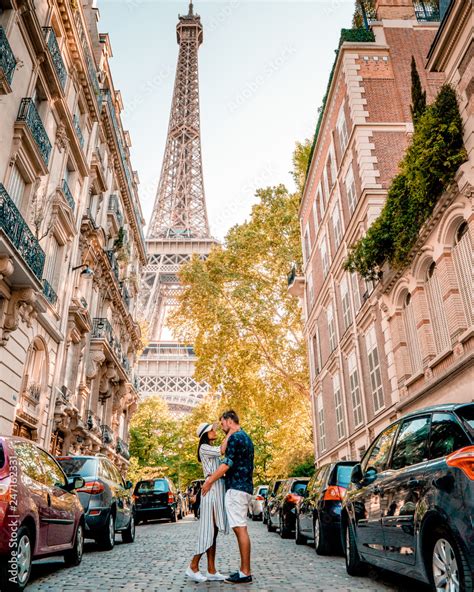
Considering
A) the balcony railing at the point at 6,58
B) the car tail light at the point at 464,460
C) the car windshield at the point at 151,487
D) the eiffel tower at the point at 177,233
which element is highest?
the eiffel tower at the point at 177,233

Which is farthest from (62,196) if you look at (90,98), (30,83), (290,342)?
(290,342)

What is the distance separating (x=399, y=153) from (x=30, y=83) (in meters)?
11.2

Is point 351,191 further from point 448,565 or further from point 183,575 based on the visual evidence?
point 448,565

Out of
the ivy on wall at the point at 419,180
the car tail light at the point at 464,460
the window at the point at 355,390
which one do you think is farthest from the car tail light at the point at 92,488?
the window at the point at 355,390

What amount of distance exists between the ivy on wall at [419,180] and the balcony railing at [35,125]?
901 centimetres

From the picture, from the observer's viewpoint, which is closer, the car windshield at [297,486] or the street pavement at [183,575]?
the street pavement at [183,575]

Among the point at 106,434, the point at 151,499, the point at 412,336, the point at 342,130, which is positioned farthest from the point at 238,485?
the point at 106,434

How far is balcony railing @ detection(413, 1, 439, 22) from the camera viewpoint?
69.2 ft

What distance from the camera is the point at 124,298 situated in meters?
30.3

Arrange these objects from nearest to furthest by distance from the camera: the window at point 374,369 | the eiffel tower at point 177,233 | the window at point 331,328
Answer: the window at point 374,369
the window at point 331,328
the eiffel tower at point 177,233

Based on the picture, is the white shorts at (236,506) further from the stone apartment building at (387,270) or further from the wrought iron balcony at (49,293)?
the wrought iron balcony at (49,293)

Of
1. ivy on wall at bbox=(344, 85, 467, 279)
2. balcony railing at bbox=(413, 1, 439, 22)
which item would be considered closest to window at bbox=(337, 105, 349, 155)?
balcony railing at bbox=(413, 1, 439, 22)

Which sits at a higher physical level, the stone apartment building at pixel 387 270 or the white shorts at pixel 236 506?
the stone apartment building at pixel 387 270

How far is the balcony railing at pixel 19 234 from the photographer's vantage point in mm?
11953
